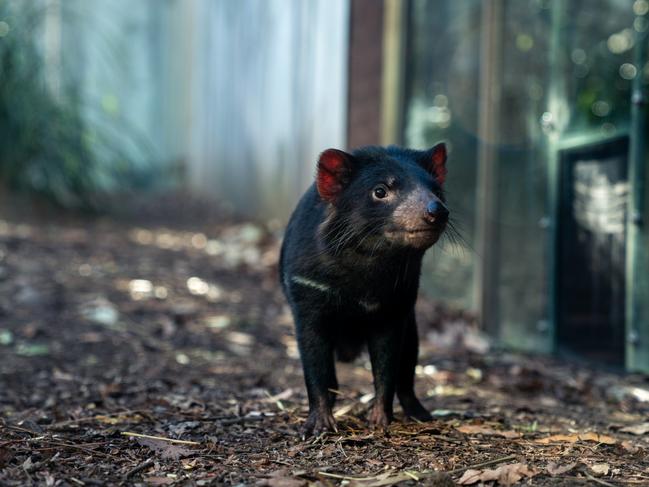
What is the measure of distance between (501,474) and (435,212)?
71 centimetres

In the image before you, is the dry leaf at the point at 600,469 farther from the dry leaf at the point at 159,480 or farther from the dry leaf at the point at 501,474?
the dry leaf at the point at 159,480

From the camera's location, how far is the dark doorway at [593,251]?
164 inches

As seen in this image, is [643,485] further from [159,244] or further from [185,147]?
[185,147]

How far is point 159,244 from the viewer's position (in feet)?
25.3

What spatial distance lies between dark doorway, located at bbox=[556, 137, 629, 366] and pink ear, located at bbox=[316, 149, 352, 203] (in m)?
1.87

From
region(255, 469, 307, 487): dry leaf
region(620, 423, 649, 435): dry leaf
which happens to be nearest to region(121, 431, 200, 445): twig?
region(255, 469, 307, 487): dry leaf

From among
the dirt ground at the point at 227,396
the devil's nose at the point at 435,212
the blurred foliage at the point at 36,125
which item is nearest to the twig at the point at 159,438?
the dirt ground at the point at 227,396

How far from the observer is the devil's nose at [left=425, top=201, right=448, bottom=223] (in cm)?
248

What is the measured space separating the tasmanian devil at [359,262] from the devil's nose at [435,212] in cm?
6

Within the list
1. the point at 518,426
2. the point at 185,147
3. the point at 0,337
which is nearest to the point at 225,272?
the point at 0,337

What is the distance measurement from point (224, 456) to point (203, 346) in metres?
2.10

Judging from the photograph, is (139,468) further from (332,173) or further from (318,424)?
(332,173)

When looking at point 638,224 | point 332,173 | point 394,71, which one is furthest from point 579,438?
point 394,71

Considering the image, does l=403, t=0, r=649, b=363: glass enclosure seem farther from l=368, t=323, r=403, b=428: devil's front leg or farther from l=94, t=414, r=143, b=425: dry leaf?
l=94, t=414, r=143, b=425: dry leaf
